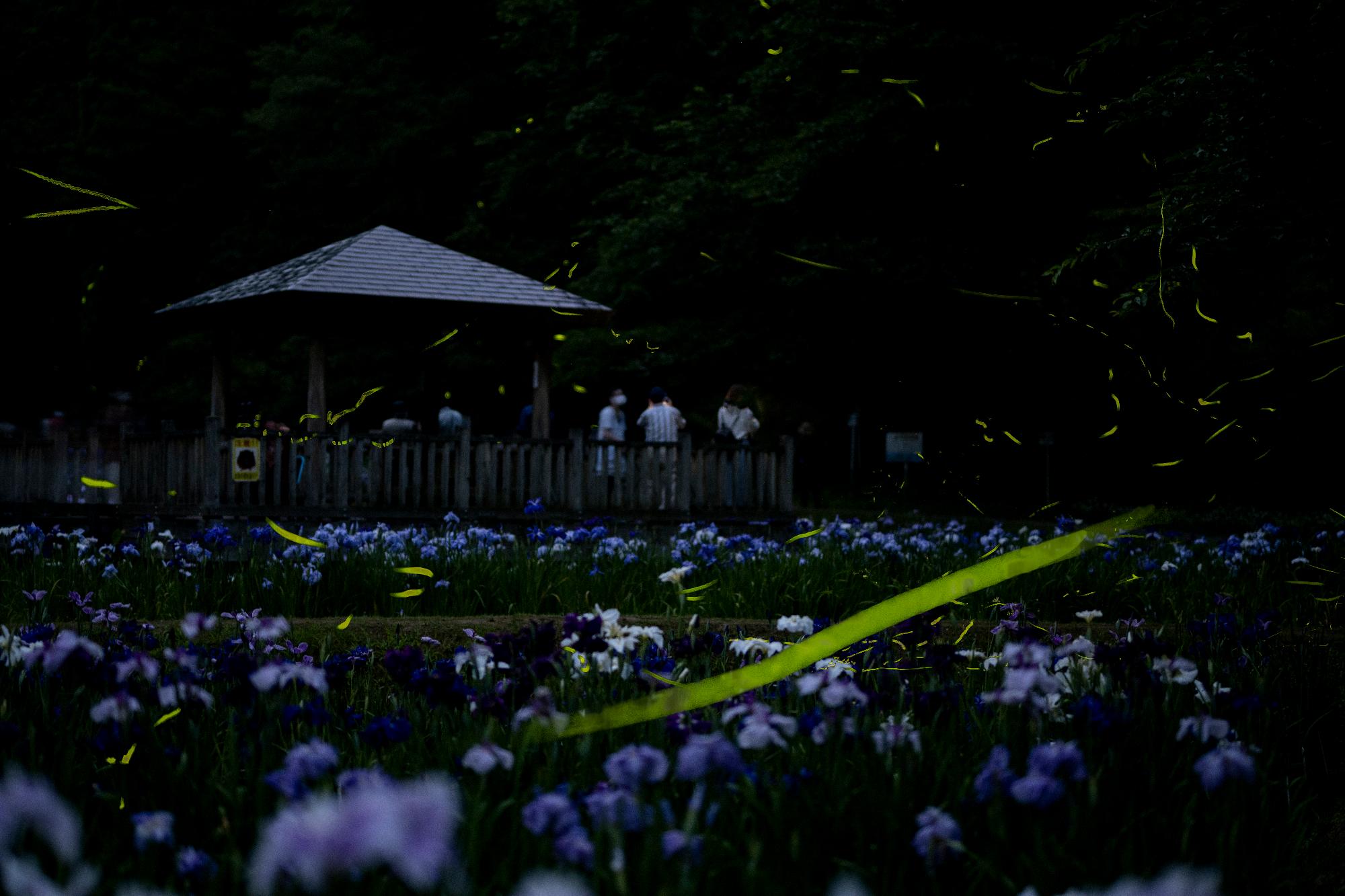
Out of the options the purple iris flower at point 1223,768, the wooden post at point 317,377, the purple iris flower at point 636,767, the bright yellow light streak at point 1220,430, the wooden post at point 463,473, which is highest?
the wooden post at point 317,377

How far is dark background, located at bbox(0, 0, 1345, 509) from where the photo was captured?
1459 cm

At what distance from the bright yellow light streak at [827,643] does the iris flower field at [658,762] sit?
58mm

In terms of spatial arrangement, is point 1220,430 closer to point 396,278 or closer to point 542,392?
point 542,392

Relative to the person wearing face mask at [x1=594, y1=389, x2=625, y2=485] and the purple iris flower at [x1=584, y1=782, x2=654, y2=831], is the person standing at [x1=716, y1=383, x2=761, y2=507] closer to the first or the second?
the person wearing face mask at [x1=594, y1=389, x2=625, y2=485]

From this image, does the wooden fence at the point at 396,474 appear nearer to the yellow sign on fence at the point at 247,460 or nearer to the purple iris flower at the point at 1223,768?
the yellow sign on fence at the point at 247,460

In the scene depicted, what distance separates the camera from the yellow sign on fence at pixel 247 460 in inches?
448

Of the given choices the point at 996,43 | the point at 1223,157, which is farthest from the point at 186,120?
the point at 1223,157

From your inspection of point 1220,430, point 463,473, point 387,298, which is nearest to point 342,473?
point 463,473

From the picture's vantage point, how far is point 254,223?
99.2 ft

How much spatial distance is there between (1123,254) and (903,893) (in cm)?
1402

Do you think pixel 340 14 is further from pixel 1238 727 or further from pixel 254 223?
pixel 1238 727

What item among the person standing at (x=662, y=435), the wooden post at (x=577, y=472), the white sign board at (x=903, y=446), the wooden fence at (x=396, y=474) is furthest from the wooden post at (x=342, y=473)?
the white sign board at (x=903, y=446)

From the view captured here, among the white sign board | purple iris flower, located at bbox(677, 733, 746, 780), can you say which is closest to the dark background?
the white sign board

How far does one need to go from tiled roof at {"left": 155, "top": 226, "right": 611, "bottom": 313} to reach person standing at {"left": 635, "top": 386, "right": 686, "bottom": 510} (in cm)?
137
